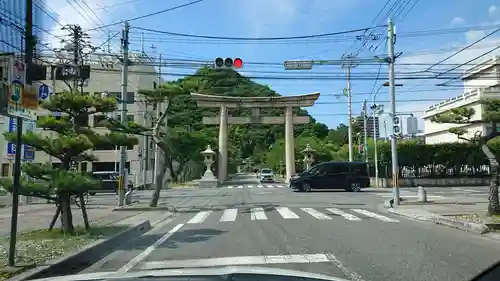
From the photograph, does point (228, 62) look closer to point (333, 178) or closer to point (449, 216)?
point (449, 216)

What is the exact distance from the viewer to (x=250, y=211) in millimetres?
20359

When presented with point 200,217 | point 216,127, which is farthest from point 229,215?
point 216,127

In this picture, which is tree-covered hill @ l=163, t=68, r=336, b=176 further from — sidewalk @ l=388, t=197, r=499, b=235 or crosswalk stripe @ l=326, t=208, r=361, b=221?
sidewalk @ l=388, t=197, r=499, b=235

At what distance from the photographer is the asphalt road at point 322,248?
838cm

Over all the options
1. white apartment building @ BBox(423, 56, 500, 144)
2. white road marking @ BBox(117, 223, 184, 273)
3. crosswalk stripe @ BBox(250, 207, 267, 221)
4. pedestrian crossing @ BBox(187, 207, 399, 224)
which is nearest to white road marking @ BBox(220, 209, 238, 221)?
pedestrian crossing @ BBox(187, 207, 399, 224)

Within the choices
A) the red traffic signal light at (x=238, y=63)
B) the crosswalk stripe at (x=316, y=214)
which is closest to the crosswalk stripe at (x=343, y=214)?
the crosswalk stripe at (x=316, y=214)

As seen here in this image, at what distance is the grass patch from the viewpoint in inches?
324

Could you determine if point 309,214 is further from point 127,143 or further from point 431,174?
point 431,174

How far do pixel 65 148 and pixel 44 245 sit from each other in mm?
2560

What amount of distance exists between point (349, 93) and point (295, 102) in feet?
36.1

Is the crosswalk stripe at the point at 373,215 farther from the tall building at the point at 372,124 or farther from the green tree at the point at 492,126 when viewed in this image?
the tall building at the point at 372,124

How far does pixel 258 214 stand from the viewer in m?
18.9

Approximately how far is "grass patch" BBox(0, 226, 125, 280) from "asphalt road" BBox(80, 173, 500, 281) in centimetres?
84

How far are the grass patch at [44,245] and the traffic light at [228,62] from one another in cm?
865
